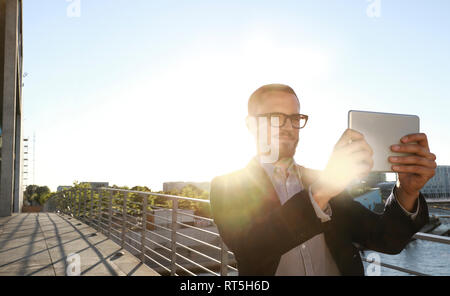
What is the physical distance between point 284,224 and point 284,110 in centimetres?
37

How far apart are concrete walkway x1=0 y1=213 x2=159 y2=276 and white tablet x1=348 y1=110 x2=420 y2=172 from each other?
178 inches

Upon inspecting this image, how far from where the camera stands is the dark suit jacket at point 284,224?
3.43 feet

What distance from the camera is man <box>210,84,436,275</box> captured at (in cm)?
103

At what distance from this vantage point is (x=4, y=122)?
54.7 feet

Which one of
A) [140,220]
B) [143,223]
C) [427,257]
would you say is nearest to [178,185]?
[427,257]

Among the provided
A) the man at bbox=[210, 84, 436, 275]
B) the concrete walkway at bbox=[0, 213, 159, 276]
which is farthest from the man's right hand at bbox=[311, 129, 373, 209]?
the concrete walkway at bbox=[0, 213, 159, 276]

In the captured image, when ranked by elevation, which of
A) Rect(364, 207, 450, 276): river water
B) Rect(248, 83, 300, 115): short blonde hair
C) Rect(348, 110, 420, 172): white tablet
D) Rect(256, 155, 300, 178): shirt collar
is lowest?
Rect(364, 207, 450, 276): river water

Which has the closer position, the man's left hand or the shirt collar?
the man's left hand

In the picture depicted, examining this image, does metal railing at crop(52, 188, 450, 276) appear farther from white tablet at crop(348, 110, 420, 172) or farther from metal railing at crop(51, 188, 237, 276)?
white tablet at crop(348, 110, 420, 172)

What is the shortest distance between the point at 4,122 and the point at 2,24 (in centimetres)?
468

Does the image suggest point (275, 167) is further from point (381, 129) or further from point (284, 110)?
point (381, 129)
